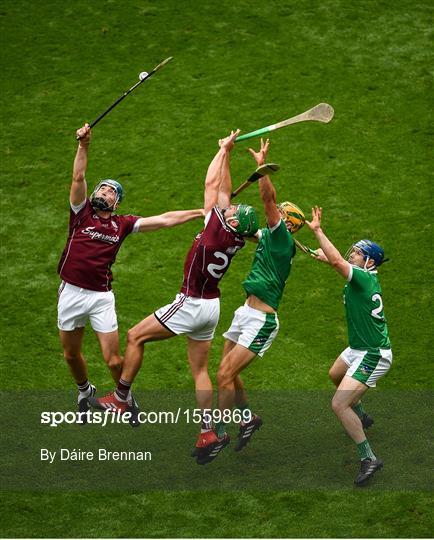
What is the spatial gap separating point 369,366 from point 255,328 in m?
1.04

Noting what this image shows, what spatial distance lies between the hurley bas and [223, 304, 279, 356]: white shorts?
4.33 feet

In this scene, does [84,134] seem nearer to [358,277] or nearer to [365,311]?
[358,277]

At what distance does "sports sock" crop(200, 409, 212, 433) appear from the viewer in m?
9.08

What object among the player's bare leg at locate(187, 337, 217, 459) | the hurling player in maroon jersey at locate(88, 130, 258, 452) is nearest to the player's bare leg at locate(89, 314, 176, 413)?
the hurling player in maroon jersey at locate(88, 130, 258, 452)

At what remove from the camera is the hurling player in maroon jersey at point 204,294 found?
8.92 metres

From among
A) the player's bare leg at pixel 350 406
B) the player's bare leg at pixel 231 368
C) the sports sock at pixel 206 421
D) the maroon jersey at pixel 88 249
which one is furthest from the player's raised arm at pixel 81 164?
the player's bare leg at pixel 350 406

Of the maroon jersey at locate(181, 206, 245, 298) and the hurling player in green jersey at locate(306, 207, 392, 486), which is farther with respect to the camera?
the maroon jersey at locate(181, 206, 245, 298)

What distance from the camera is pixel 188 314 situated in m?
9.05

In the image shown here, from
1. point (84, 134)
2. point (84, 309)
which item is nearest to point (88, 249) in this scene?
point (84, 309)

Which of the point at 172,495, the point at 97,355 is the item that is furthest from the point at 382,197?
the point at 172,495

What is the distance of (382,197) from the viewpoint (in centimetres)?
1266

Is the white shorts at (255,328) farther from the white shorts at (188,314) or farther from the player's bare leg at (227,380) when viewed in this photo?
the white shorts at (188,314)

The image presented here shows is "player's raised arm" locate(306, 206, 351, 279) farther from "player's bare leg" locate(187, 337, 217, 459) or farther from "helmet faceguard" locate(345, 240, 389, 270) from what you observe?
"player's bare leg" locate(187, 337, 217, 459)

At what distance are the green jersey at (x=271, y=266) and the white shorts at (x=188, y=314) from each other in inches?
16.1
